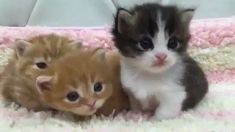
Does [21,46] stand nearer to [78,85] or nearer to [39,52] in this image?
[39,52]

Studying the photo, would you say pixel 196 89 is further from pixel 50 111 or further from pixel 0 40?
pixel 0 40

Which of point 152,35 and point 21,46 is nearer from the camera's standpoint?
point 152,35

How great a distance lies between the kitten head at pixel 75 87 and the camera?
4.01 feet

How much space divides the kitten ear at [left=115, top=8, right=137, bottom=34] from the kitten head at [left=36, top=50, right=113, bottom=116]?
0.36 feet

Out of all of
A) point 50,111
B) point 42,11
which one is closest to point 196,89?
point 50,111

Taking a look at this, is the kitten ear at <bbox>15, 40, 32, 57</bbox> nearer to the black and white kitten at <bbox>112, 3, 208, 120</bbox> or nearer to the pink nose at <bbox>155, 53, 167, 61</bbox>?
the black and white kitten at <bbox>112, 3, 208, 120</bbox>

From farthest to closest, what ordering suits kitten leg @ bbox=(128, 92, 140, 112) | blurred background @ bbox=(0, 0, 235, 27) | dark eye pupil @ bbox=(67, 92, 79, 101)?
1. blurred background @ bbox=(0, 0, 235, 27)
2. kitten leg @ bbox=(128, 92, 140, 112)
3. dark eye pupil @ bbox=(67, 92, 79, 101)

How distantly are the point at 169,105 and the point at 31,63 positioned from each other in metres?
0.37

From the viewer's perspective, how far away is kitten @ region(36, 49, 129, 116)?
122cm

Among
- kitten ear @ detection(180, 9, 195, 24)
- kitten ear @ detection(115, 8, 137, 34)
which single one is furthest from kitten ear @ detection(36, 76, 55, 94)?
kitten ear @ detection(180, 9, 195, 24)

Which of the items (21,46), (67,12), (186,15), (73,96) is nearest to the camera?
(73,96)

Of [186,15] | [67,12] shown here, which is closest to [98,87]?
[186,15]

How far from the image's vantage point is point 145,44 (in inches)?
49.5

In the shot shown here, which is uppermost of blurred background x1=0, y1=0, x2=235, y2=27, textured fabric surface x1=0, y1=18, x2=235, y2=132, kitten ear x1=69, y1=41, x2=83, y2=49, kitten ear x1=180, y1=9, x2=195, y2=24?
kitten ear x1=180, y1=9, x2=195, y2=24
